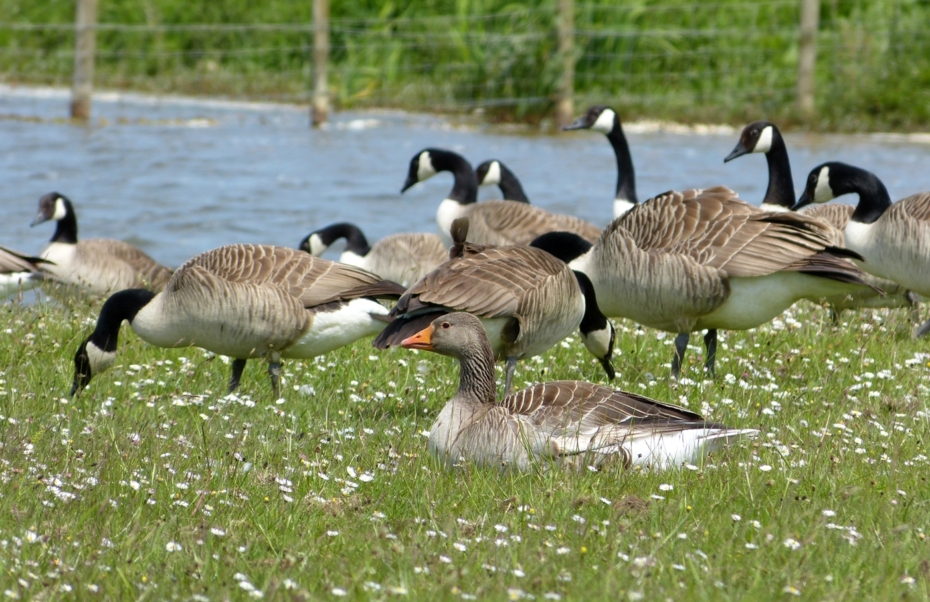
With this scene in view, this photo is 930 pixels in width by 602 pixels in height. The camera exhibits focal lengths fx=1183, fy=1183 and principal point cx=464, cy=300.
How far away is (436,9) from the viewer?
87.4 feet

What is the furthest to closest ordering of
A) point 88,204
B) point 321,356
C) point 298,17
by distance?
point 298,17
point 88,204
point 321,356

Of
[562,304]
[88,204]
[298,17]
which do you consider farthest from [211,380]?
[298,17]

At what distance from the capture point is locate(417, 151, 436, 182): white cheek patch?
13538 millimetres

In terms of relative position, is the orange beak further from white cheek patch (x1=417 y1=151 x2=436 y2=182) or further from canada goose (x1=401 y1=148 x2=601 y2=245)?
white cheek patch (x1=417 y1=151 x2=436 y2=182)

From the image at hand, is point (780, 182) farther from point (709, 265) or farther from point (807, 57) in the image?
point (807, 57)

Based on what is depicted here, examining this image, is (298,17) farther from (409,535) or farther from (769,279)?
(409,535)

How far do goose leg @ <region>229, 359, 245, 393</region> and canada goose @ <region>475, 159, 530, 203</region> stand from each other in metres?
7.28

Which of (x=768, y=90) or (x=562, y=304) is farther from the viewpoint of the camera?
(x=768, y=90)

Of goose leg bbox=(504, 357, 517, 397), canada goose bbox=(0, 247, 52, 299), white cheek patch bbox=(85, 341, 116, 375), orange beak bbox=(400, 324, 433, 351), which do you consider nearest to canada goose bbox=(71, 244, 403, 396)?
white cheek patch bbox=(85, 341, 116, 375)

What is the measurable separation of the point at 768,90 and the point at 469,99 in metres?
5.95

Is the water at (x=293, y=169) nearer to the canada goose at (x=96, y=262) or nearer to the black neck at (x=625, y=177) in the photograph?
the canada goose at (x=96, y=262)

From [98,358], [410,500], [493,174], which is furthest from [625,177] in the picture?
[410,500]

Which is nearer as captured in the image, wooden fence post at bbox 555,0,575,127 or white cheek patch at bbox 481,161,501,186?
white cheek patch at bbox 481,161,501,186

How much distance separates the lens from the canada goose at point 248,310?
6.84 meters
